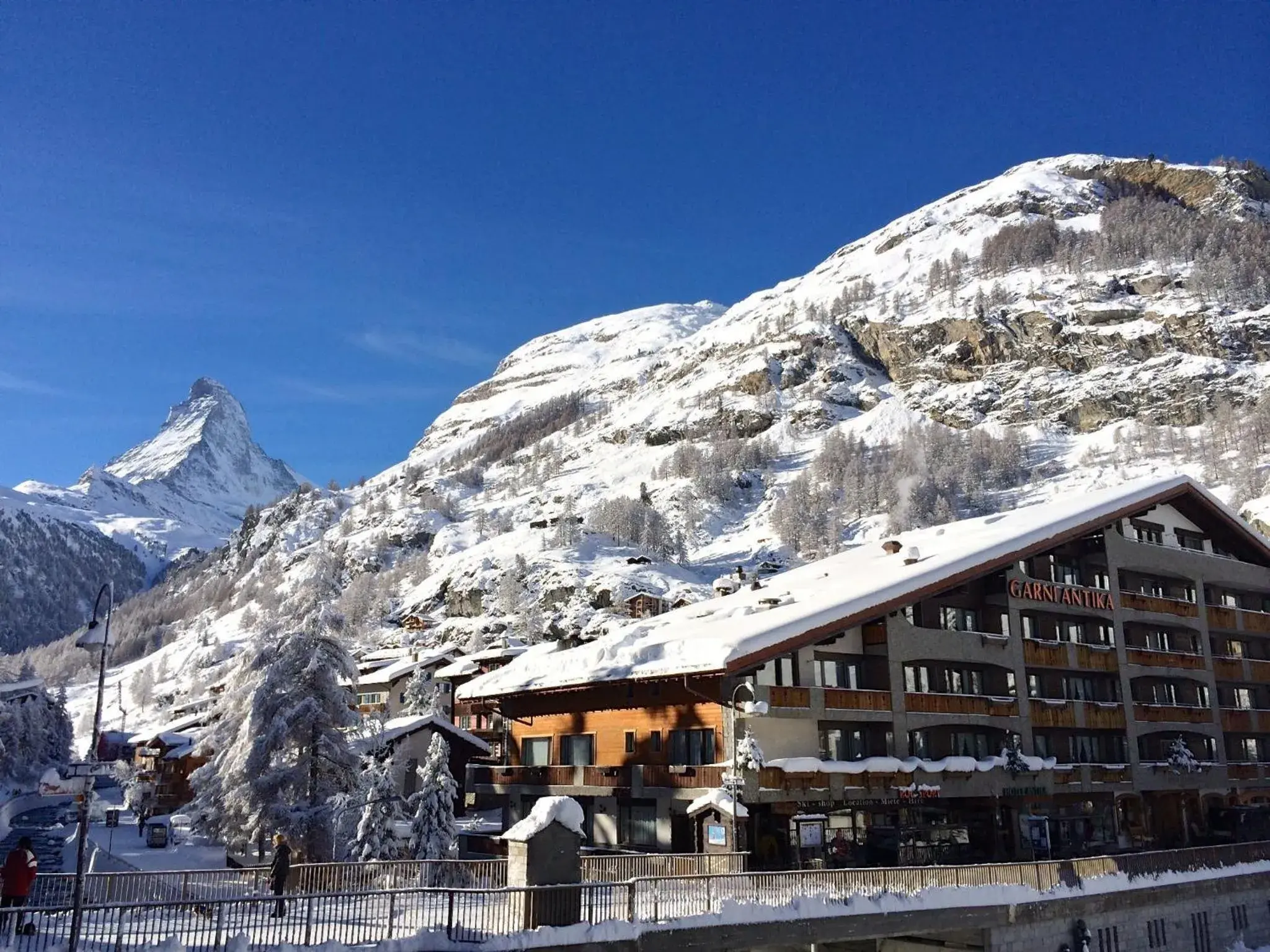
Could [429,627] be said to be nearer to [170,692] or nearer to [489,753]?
[170,692]

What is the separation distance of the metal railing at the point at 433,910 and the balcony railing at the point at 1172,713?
24781 mm

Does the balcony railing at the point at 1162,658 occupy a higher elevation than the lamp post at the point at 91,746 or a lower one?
higher

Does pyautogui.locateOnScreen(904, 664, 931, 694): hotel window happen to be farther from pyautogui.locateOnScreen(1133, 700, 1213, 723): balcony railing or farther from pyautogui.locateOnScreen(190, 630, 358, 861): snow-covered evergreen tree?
pyautogui.locateOnScreen(190, 630, 358, 861): snow-covered evergreen tree

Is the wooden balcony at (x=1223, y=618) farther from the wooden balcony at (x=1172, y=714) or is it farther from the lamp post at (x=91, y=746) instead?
the lamp post at (x=91, y=746)

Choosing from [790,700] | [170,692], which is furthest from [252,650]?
Answer: [170,692]

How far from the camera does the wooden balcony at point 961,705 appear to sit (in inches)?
1554

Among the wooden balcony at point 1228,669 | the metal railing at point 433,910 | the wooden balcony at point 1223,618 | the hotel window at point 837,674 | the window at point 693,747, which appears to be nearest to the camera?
the metal railing at point 433,910

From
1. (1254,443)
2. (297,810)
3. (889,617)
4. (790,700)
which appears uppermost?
(1254,443)

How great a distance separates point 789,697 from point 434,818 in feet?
45.7

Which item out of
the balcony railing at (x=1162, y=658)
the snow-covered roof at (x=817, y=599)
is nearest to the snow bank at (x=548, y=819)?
the snow-covered roof at (x=817, y=599)

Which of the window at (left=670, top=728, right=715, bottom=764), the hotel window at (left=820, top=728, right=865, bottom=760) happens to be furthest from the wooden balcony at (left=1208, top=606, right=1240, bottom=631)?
the window at (left=670, top=728, right=715, bottom=764)

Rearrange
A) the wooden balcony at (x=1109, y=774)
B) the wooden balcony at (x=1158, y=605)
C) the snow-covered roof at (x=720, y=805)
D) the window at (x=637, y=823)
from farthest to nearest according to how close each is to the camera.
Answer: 1. the wooden balcony at (x=1158, y=605)
2. the wooden balcony at (x=1109, y=774)
3. the window at (x=637, y=823)
4. the snow-covered roof at (x=720, y=805)

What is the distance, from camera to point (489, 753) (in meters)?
57.6

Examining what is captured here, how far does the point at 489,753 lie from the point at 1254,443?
173908mm
